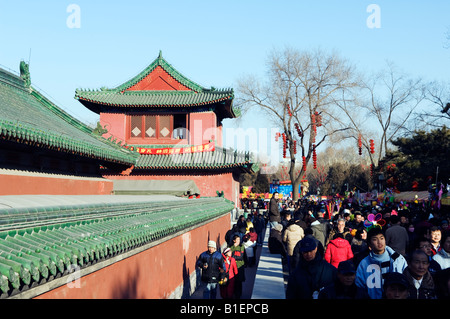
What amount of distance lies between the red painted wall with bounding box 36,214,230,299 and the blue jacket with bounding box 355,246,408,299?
3.28 metres

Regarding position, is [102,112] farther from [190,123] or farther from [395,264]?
[395,264]

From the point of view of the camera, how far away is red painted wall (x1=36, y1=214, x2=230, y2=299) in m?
5.79

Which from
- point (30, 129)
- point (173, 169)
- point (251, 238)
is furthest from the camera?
point (173, 169)

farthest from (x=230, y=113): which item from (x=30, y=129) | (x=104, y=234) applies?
(x=104, y=234)

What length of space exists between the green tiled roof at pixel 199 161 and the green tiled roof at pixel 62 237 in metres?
16.7

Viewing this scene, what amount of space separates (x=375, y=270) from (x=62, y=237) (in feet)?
12.2

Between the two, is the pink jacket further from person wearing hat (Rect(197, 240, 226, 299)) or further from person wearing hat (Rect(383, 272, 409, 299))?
person wearing hat (Rect(383, 272, 409, 299))

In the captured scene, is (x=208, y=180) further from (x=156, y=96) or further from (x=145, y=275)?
(x=145, y=275)

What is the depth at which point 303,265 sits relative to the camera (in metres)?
5.27

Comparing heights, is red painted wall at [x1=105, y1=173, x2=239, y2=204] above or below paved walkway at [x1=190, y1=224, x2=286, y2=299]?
above

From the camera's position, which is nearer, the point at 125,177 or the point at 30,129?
the point at 30,129

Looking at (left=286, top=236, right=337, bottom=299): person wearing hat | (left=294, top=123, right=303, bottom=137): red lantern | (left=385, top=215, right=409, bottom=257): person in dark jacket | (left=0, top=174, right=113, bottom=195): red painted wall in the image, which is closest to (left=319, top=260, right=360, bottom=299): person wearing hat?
(left=286, top=236, right=337, bottom=299): person wearing hat

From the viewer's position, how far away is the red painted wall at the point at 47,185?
9.64 m
